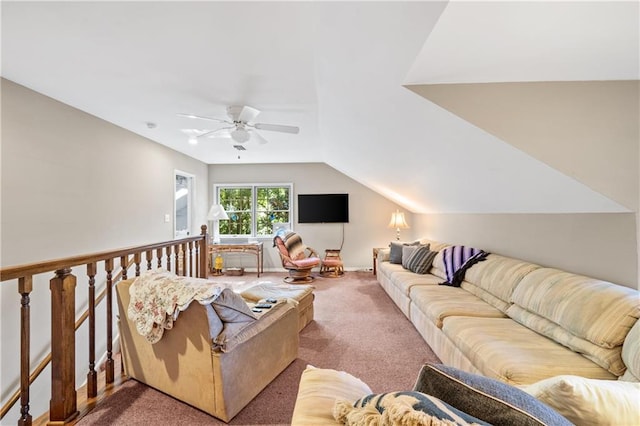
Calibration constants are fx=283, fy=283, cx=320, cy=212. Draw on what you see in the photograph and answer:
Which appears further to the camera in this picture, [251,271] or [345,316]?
[251,271]

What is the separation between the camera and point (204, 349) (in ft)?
5.33

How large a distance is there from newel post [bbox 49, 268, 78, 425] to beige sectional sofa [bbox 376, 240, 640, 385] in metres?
2.33

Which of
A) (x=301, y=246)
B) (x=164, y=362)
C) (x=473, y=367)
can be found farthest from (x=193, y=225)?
(x=473, y=367)

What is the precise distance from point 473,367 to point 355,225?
4.38 metres

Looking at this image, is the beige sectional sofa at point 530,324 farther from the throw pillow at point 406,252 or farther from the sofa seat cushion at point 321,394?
the throw pillow at point 406,252

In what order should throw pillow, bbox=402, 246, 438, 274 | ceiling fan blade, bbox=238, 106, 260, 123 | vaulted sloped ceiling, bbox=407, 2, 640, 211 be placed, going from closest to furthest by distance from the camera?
vaulted sloped ceiling, bbox=407, 2, 640, 211
ceiling fan blade, bbox=238, 106, 260, 123
throw pillow, bbox=402, 246, 438, 274

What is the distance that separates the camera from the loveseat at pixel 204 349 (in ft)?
5.25

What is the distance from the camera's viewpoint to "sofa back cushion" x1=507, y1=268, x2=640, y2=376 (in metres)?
1.42

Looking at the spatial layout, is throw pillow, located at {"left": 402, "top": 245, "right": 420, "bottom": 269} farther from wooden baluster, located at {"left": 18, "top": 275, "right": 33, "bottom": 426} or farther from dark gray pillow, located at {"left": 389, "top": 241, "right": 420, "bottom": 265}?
wooden baluster, located at {"left": 18, "top": 275, "right": 33, "bottom": 426}

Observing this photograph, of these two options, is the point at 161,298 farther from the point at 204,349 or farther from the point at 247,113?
the point at 247,113

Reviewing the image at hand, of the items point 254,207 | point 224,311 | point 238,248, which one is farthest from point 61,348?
point 254,207

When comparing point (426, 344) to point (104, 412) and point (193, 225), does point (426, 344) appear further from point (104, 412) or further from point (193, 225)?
point (193, 225)

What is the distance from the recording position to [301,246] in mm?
5441

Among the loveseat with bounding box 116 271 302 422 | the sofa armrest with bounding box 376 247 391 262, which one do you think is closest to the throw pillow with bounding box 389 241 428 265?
the sofa armrest with bounding box 376 247 391 262
